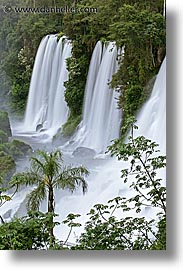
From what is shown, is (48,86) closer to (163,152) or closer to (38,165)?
(38,165)

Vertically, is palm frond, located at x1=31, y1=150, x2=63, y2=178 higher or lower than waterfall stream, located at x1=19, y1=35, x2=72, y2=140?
lower

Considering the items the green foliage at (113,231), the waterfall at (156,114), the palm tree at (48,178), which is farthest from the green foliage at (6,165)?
the waterfall at (156,114)

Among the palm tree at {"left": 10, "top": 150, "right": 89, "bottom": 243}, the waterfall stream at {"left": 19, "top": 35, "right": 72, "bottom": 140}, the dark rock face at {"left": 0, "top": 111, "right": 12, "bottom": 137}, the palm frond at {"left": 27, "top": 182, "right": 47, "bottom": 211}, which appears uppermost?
the waterfall stream at {"left": 19, "top": 35, "right": 72, "bottom": 140}

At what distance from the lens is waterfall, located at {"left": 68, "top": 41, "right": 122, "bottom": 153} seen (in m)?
1.89

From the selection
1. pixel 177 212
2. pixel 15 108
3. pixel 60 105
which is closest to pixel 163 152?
pixel 177 212

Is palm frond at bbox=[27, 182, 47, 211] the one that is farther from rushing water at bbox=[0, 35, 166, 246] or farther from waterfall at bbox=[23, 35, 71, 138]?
waterfall at bbox=[23, 35, 71, 138]

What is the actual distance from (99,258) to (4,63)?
71cm

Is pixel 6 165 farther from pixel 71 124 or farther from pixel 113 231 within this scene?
pixel 113 231

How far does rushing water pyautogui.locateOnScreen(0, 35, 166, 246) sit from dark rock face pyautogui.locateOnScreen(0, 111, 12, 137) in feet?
0.07

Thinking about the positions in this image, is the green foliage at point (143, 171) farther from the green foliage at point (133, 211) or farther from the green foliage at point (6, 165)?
the green foliage at point (6, 165)

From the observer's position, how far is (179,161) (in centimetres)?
189

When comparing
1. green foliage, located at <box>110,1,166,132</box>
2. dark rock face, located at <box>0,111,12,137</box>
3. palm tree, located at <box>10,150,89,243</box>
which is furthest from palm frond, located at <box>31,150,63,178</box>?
green foliage, located at <box>110,1,166,132</box>

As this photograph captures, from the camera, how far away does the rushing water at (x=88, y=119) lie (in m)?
1.88

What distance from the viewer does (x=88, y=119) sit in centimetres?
190
